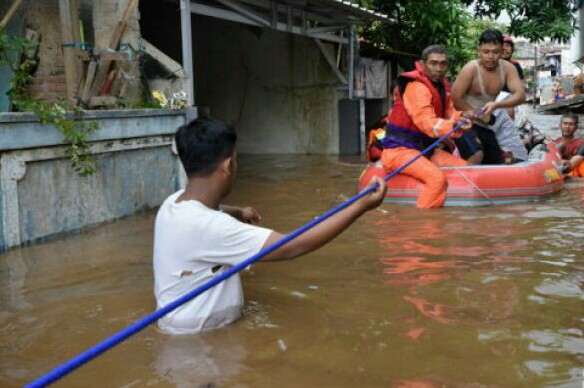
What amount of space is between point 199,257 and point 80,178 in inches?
133

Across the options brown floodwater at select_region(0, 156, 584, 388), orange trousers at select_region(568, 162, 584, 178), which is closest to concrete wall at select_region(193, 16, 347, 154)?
orange trousers at select_region(568, 162, 584, 178)

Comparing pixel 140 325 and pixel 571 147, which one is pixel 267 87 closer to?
pixel 571 147

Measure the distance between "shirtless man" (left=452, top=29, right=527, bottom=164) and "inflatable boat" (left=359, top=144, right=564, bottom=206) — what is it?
0.50m

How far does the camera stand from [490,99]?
7258 millimetres

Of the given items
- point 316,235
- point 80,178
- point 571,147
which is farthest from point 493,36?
point 316,235

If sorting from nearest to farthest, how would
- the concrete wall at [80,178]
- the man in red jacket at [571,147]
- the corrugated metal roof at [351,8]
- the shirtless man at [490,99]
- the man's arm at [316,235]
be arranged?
the man's arm at [316,235] < the concrete wall at [80,178] < the shirtless man at [490,99] < the man in red jacket at [571,147] < the corrugated metal roof at [351,8]

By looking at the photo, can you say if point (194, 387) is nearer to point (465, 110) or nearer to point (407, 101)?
point (407, 101)

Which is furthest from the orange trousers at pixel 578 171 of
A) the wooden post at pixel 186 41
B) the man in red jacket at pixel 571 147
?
the wooden post at pixel 186 41

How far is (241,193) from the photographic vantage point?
27.3ft

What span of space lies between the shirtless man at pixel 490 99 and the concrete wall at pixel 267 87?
603cm

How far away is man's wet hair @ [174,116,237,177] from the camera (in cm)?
279

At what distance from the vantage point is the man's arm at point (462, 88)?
711cm

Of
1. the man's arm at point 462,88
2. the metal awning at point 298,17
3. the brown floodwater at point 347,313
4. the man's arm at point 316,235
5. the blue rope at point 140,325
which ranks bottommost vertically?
the brown floodwater at point 347,313

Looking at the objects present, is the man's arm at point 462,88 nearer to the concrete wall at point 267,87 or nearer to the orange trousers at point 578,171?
the orange trousers at point 578,171
